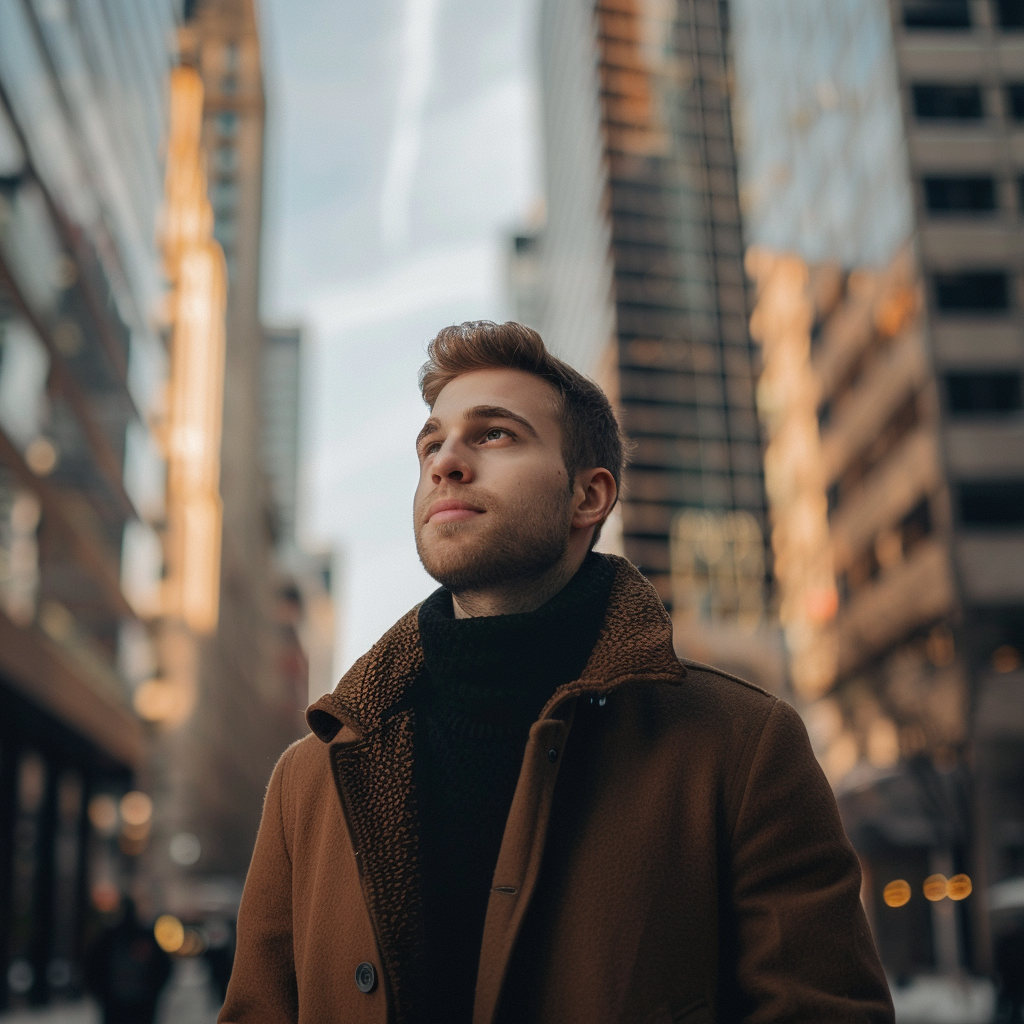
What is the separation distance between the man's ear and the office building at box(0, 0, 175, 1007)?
812 inches

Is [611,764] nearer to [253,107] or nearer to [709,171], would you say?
[253,107]

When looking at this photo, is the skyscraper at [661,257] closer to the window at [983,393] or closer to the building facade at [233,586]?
the building facade at [233,586]

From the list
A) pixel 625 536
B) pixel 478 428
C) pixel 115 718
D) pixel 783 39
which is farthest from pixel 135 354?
pixel 625 536

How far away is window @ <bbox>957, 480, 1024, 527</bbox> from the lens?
1521 inches

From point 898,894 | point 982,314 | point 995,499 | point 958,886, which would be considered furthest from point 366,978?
point 982,314

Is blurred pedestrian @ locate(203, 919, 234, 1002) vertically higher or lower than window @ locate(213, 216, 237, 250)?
lower

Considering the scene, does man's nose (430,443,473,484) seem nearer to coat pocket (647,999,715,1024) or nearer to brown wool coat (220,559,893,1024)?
brown wool coat (220,559,893,1024)

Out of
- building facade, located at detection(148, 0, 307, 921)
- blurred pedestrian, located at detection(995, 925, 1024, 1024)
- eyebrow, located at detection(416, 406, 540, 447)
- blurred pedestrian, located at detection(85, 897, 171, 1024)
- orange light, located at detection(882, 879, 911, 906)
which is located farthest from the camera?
building facade, located at detection(148, 0, 307, 921)

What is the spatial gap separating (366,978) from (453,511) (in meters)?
0.95

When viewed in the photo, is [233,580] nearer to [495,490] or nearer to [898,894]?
[898,894]

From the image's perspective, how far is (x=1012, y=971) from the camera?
1366 cm

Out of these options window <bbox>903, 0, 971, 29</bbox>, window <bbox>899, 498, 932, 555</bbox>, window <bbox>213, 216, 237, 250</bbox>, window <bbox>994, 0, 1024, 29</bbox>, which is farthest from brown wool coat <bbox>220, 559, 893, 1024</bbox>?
window <bbox>213, 216, 237, 250</bbox>

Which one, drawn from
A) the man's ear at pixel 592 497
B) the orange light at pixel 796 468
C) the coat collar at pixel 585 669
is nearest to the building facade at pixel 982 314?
the orange light at pixel 796 468

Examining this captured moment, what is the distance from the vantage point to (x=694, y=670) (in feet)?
8.98
